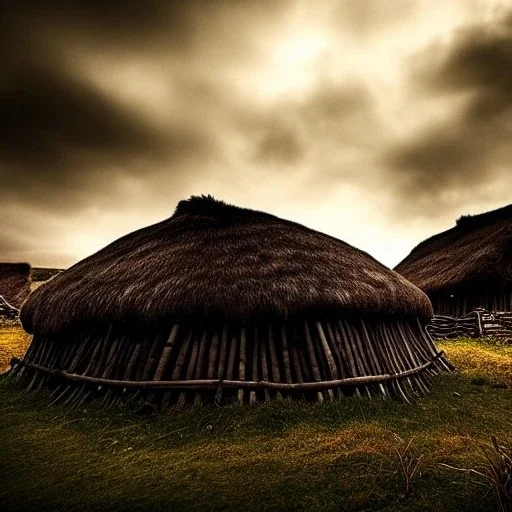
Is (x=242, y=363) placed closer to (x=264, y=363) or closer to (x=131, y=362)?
(x=264, y=363)

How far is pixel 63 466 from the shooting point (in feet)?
14.8

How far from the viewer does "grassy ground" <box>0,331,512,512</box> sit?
3.54 meters

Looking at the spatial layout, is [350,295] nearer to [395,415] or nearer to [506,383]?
[395,415]

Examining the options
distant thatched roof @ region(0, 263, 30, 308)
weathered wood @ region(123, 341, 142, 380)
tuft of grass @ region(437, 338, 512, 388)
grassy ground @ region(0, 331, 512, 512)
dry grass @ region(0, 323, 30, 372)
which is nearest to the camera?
grassy ground @ region(0, 331, 512, 512)

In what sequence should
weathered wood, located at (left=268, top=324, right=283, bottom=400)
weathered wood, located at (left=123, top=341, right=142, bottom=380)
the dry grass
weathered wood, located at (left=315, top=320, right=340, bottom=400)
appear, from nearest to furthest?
weathered wood, located at (left=268, top=324, right=283, bottom=400) < weathered wood, located at (left=315, top=320, right=340, bottom=400) < weathered wood, located at (left=123, top=341, right=142, bottom=380) < the dry grass

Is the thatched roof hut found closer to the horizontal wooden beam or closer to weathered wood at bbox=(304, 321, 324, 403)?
the horizontal wooden beam

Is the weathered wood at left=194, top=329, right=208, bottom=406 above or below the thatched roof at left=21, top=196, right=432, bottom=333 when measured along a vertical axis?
below

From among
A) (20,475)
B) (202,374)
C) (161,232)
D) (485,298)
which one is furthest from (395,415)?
(485,298)

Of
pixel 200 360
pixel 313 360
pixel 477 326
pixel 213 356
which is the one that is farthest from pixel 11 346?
pixel 477 326

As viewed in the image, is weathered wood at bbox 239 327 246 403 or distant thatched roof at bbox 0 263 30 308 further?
distant thatched roof at bbox 0 263 30 308

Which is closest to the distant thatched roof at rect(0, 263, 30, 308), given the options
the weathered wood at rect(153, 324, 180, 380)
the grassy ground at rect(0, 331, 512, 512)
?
the grassy ground at rect(0, 331, 512, 512)

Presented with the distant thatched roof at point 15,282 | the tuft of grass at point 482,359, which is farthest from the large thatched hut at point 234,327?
the distant thatched roof at point 15,282

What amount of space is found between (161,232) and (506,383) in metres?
8.42

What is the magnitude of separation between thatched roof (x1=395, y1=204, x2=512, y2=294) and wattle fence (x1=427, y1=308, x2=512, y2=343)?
190 centimetres
